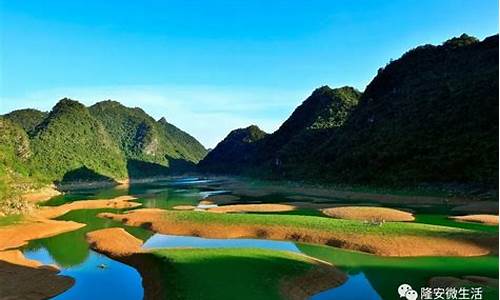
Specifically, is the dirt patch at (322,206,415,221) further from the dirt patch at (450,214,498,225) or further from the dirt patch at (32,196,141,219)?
the dirt patch at (32,196,141,219)

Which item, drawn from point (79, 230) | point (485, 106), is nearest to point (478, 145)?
point (485, 106)

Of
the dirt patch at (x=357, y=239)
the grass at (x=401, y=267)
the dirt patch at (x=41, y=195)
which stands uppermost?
the dirt patch at (x=357, y=239)

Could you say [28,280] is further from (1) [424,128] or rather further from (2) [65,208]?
(1) [424,128]

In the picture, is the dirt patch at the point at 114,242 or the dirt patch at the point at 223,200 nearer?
the dirt patch at the point at 114,242

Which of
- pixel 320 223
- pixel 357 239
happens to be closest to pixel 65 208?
pixel 320 223

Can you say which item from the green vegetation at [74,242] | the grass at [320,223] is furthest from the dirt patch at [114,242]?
the grass at [320,223]

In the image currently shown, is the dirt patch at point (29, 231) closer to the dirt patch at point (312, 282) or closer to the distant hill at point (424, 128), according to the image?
the dirt patch at point (312, 282)

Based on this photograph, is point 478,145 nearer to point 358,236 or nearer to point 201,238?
point 358,236

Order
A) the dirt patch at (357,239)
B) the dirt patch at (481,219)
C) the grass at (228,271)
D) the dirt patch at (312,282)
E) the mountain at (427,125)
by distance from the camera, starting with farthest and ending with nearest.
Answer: the mountain at (427,125) < the dirt patch at (481,219) < the dirt patch at (357,239) < the dirt patch at (312,282) < the grass at (228,271)
